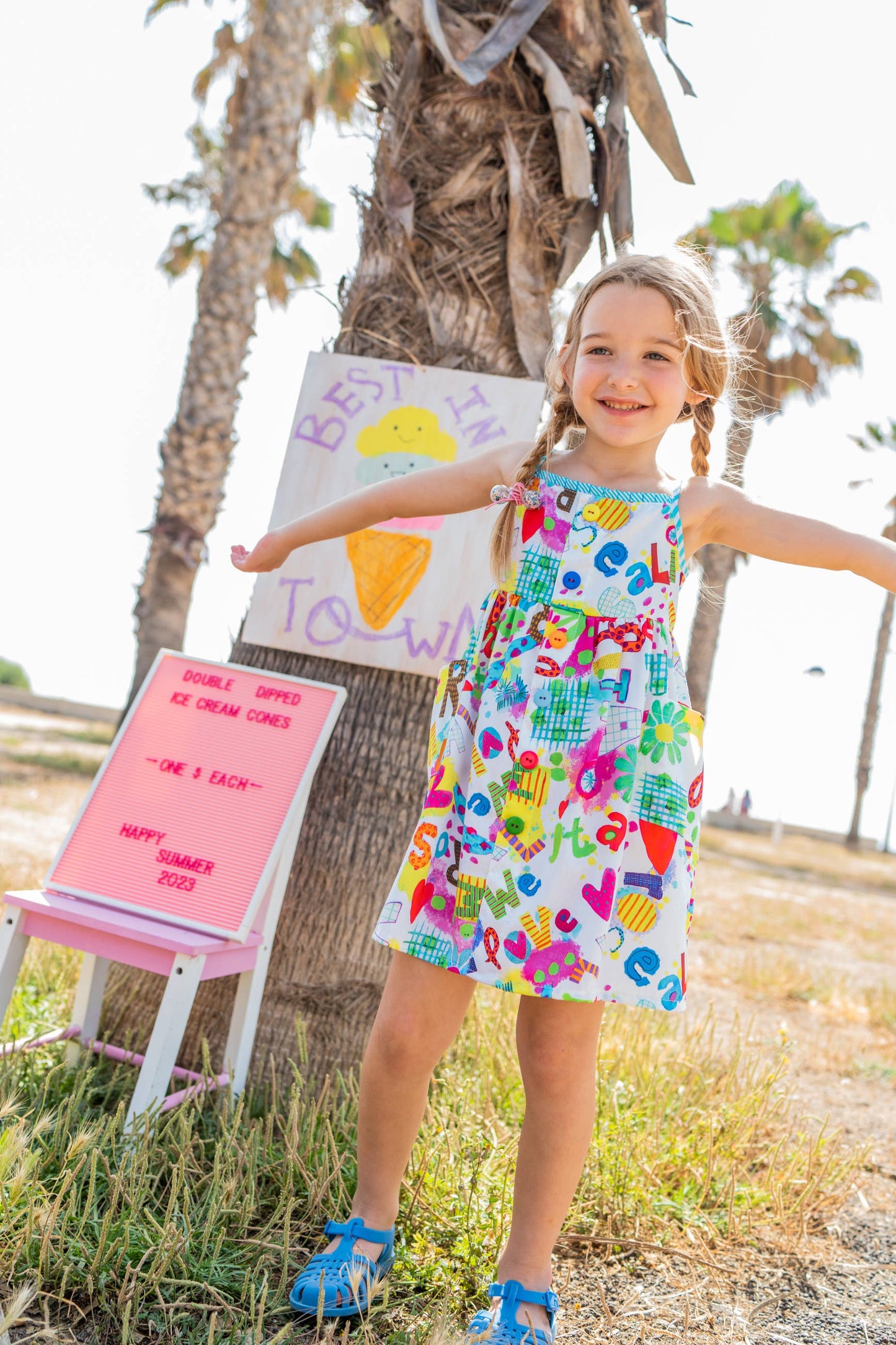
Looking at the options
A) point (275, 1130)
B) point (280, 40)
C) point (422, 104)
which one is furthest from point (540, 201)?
point (280, 40)

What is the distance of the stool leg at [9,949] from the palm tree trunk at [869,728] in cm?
2329

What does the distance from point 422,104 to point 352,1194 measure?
2854 millimetres

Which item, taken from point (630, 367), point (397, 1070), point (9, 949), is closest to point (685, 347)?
point (630, 367)

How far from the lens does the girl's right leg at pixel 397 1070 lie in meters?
Result: 1.86

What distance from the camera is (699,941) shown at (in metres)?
7.32

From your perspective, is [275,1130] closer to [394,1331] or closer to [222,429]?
[394,1331]

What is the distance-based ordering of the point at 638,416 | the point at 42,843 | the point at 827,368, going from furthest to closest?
the point at 827,368 → the point at 42,843 → the point at 638,416

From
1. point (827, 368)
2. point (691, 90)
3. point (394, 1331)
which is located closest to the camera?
point (394, 1331)

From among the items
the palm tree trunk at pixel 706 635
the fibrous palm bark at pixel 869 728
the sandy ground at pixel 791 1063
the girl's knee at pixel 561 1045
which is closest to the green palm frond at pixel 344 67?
the palm tree trunk at pixel 706 635

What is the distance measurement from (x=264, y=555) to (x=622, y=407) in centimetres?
82

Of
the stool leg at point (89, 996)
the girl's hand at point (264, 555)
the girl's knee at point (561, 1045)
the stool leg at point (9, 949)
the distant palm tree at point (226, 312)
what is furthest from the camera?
the distant palm tree at point (226, 312)

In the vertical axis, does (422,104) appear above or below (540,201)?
above

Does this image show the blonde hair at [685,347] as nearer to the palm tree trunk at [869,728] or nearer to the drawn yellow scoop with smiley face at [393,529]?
the drawn yellow scoop with smiley face at [393,529]

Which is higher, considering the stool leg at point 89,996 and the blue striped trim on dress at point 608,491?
the blue striped trim on dress at point 608,491
